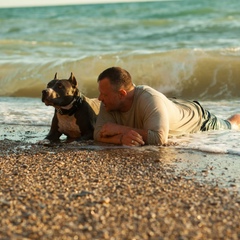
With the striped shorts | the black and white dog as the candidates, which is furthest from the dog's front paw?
the striped shorts

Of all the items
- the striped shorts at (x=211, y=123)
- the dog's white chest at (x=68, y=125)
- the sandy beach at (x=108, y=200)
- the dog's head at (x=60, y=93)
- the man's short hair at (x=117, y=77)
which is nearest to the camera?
the sandy beach at (x=108, y=200)

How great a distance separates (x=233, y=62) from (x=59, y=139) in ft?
22.4

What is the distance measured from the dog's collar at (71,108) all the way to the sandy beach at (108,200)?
3.35ft

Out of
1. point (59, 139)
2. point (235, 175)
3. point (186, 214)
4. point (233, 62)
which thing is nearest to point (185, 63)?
point (233, 62)

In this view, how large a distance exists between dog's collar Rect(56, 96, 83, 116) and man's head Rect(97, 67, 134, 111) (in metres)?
0.63

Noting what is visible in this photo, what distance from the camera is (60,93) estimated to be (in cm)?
731

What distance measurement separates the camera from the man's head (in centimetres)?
686

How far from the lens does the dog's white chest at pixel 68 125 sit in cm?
756

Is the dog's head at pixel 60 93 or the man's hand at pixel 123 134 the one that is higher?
the dog's head at pixel 60 93

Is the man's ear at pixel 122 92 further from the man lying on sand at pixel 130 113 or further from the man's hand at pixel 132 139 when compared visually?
the man's hand at pixel 132 139

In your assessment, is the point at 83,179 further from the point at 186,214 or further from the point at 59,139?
the point at 59,139

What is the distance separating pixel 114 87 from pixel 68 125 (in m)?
1.01

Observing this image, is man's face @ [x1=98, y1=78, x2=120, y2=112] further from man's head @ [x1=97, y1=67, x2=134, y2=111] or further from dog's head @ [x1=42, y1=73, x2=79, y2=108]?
dog's head @ [x1=42, y1=73, x2=79, y2=108]

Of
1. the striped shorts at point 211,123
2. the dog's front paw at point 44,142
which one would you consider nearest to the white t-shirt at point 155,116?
the striped shorts at point 211,123
